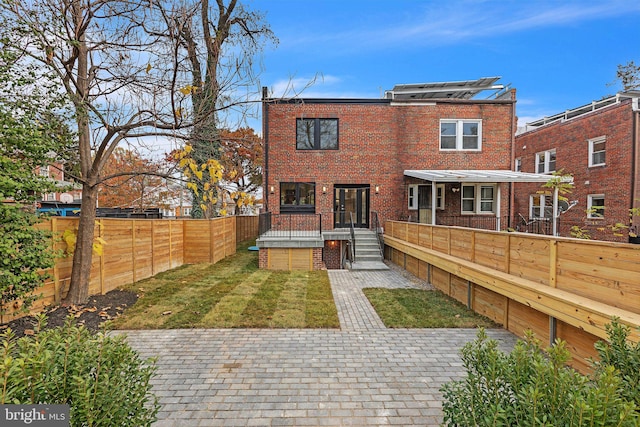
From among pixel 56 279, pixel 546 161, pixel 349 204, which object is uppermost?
pixel 546 161

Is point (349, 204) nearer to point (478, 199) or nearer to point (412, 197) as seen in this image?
point (412, 197)

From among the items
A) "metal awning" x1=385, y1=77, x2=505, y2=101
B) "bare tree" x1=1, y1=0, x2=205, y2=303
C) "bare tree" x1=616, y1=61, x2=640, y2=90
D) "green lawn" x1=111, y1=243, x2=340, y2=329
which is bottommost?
"green lawn" x1=111, y1=243, x2=340, y2=329

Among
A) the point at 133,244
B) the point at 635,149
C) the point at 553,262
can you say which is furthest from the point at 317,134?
the point at 635,149

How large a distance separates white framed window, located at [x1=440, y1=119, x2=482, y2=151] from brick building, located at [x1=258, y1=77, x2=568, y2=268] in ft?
0.15

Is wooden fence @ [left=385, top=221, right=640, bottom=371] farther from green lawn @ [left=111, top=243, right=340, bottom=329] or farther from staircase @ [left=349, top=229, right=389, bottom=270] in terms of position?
staircase @ [left=349, top=229, right=389, bottom=270]

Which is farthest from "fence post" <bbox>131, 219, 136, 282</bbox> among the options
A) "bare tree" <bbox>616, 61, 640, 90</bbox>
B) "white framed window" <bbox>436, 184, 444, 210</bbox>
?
"bare tree" <bbox>616, 61, 640, 90</bbox>

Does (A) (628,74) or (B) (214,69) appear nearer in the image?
(B) (214,69)

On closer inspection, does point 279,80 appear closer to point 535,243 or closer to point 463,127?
point 535,243

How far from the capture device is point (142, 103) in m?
5.43

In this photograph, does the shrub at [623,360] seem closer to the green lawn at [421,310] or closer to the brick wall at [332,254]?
the green lawn at [421,310]

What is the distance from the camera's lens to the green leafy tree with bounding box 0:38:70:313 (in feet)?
13.8

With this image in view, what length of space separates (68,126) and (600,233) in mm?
21141

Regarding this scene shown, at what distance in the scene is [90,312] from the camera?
570 centimetres

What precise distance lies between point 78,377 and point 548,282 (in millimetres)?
5620
